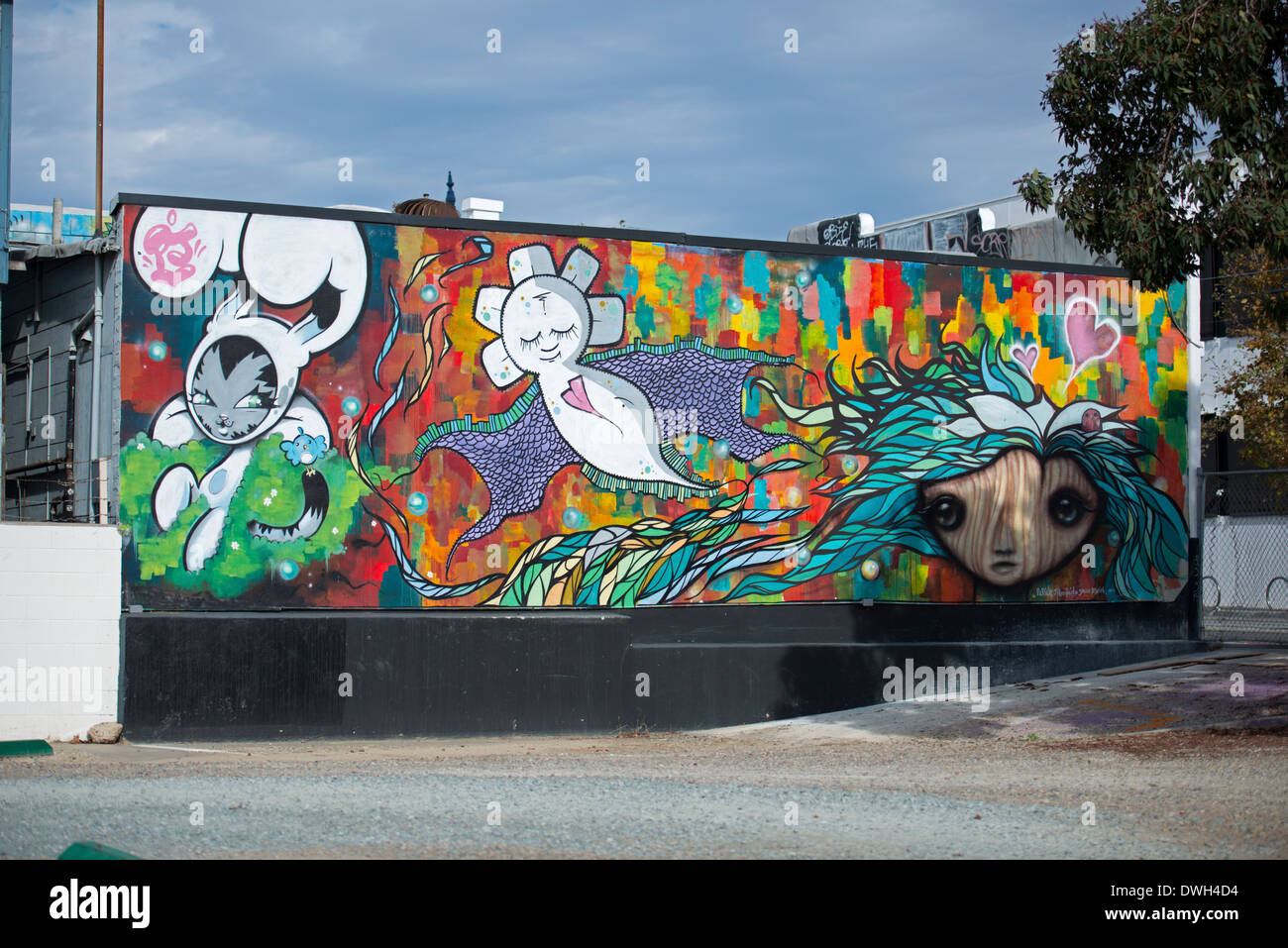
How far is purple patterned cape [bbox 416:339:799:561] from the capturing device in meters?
15.0

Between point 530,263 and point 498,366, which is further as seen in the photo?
point 530,263

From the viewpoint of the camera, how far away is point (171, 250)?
1412 cm

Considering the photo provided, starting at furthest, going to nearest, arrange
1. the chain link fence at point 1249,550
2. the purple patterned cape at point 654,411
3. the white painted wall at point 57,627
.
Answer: the chain link fence at point 1249,550 < the purple patterned cape at point 654,411 < the white painted wall at point 57,627

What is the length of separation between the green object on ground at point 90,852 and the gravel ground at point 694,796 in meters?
0.39

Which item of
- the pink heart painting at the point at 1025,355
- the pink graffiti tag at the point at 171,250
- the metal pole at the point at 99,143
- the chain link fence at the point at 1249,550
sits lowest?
the chain link fence at the point at 1249,550

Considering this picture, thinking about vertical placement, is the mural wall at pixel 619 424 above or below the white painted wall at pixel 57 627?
above

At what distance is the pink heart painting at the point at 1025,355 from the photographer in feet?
56.1

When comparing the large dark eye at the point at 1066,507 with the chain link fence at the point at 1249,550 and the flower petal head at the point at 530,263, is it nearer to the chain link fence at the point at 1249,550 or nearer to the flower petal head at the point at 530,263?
the chain link fence at the point at 1249,550

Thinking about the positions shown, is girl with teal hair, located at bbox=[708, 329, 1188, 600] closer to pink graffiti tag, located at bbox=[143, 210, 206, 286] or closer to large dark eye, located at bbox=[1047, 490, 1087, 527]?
large dark eye, located at bbox=[1047, 490, 1087, 527]

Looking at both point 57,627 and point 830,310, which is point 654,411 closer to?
point 830,310

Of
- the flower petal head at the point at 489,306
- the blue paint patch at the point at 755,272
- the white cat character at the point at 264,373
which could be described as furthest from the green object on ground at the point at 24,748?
the blue paint patch at the point at 755,272

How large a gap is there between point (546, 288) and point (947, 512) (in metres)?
6.23

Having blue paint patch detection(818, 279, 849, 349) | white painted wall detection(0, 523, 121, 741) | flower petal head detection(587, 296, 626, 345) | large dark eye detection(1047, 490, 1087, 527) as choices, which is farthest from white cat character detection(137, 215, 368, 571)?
large dark eye detection(1047, 490, 1087, 527)

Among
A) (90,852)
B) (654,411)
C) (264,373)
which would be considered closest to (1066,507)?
(654,411)
